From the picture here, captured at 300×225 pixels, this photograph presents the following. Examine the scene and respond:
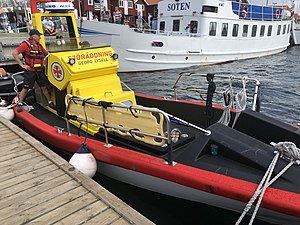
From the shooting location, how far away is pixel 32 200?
288 cm

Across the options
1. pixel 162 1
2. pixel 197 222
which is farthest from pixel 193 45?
pixel 197 222

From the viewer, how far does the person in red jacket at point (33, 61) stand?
5113 mm

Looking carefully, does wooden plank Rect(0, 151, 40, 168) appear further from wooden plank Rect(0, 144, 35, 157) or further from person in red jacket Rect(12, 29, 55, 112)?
person in red jacket Rect(12, 29, 55, 112)

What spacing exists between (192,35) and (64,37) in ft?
34.4

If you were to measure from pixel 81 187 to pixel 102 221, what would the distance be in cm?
64

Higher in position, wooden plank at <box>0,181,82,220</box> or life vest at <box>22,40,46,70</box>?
life vest at <box>22,40,46,70</box>

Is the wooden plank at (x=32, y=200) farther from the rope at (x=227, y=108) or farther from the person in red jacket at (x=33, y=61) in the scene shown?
the person in red jacket at (x=33, y=61)

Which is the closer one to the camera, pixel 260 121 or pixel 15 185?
pixel 15 185

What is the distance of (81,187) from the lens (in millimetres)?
3102

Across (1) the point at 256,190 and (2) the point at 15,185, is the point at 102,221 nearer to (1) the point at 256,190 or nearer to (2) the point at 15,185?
(2) the point at 15,185

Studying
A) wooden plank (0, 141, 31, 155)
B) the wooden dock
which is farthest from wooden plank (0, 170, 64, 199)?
wooden plank (0, 141, 31, 155)

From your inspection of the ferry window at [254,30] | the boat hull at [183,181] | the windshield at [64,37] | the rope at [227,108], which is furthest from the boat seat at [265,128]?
the ferry window at [254,30]

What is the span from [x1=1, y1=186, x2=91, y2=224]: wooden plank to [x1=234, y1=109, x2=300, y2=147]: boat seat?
93.5 inches

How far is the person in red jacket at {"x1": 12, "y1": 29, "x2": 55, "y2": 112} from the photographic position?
5113 millimetres
